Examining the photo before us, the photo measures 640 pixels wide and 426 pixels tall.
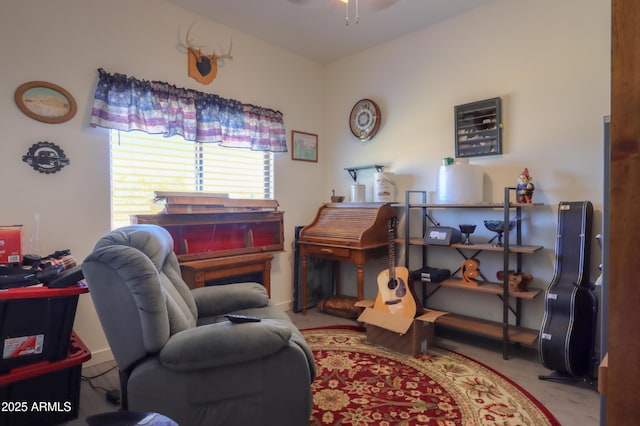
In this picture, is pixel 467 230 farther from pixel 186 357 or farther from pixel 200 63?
pixel 200 63

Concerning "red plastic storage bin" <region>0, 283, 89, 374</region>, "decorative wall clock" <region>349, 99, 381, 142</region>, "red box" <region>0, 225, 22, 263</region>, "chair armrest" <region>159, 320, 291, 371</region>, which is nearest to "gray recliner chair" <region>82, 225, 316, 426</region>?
"chair armrest" <region>159, 320, 291, 371</region>

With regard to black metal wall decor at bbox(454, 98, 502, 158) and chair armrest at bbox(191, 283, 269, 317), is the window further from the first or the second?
black metal wall decor at bbox(454, 98, 502, 158)

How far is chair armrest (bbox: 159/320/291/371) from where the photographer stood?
1416 millimetres

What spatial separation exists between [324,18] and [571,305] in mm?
2883

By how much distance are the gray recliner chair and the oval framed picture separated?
51.5 inches

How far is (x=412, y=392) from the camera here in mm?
2125

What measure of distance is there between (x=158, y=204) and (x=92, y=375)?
4.12 feet

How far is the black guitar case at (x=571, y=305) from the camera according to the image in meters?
2.17

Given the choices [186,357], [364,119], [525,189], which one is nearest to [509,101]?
[525,189]

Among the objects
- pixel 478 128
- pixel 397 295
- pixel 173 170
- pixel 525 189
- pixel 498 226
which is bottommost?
pixel 397 295

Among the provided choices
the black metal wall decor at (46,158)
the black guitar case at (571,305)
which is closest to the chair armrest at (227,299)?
the black metal wall decor at (46,158)

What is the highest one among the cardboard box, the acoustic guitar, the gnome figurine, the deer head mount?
the deer head mount

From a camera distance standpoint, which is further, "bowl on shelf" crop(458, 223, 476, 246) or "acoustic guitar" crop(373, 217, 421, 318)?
"bowl on shelf" crop(458, 223, 476, 246)

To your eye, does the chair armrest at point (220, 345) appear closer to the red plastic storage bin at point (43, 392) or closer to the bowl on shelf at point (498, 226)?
the red plastic storage bin at point (43, 392)
